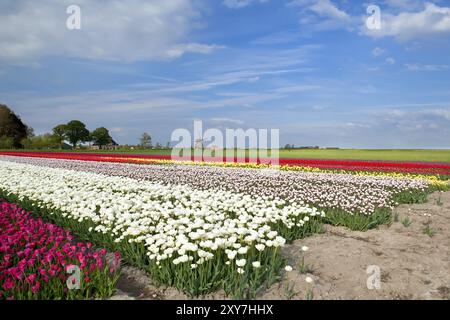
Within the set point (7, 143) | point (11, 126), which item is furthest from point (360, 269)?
point (11, 126)

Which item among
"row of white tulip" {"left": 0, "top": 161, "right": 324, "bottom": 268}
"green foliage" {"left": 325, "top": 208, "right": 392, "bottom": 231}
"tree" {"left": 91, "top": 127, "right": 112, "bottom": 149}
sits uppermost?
"tree" {"left": 91, "top": 127, "right": 112, "bottom": 149}

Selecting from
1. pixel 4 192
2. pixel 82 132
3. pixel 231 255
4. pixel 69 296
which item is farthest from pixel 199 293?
pixel 82 132

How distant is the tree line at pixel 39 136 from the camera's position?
240 ft

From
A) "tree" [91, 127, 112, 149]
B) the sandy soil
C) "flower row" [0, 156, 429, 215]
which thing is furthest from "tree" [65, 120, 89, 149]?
the sandy soil

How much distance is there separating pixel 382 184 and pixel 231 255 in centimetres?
1055

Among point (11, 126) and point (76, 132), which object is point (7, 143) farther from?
point (76, 132)

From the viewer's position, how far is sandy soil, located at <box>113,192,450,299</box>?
202 inches

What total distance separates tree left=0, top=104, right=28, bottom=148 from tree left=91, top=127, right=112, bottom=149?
2315 centimetres

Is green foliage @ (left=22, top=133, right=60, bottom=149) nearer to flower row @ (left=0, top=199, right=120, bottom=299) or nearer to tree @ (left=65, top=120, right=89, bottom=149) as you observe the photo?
tree @ (left=65, top=120, right=89, bottom=149)

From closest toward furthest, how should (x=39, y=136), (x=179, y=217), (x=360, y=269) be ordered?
(x=360, y=269) < (x=179, y=217) < (x=39, y=136)

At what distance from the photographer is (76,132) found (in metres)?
97.4

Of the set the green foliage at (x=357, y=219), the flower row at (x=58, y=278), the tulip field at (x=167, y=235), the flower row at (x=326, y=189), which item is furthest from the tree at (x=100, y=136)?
the flower row at (x=58, y=278)

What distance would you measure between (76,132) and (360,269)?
101 meters
